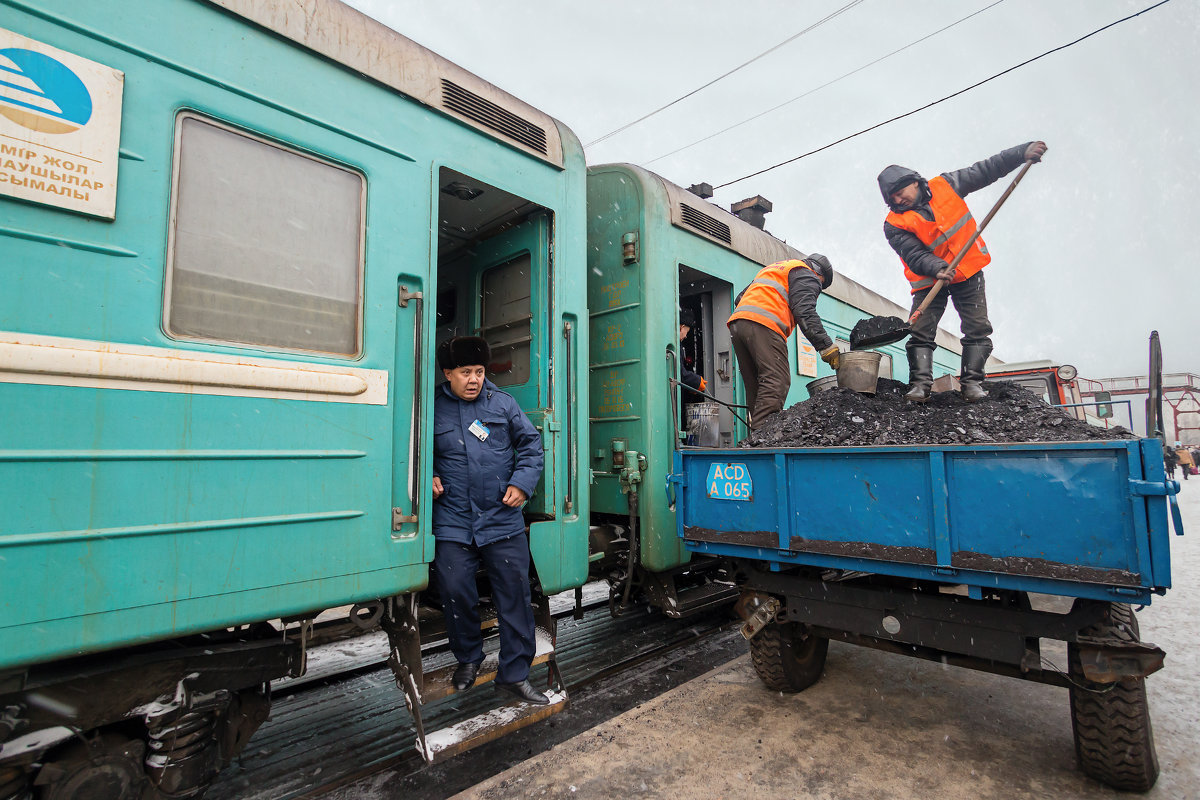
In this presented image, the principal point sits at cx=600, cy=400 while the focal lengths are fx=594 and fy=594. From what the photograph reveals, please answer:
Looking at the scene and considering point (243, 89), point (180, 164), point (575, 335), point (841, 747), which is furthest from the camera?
point (575, 335)

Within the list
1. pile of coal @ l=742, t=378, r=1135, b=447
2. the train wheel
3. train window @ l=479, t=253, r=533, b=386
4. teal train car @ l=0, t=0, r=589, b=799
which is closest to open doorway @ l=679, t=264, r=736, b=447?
pile of coal @ l=742, t=378, r=1135, b=447

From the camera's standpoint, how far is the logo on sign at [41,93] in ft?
5.49

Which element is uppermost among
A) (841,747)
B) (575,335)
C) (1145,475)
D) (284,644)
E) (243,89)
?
(243,89)

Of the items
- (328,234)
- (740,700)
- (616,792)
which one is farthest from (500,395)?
(740,700)

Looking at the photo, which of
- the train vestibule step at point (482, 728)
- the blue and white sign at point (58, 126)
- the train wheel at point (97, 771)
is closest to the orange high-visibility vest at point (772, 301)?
the train vestibule step at point (482, 728)

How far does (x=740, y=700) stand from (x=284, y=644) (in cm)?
243

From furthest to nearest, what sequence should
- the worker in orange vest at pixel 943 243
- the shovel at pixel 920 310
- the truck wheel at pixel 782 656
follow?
the worker in orange vest at pixel 943 243, the shovel at pixel 920 310, the truck wheel at pixel 782 656

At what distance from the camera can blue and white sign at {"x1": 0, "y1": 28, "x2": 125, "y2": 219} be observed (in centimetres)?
168

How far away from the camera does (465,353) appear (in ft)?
9.64

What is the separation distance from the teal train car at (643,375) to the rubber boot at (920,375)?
1.45 m

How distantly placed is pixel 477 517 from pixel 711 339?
306 cm

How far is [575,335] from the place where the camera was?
3.38m

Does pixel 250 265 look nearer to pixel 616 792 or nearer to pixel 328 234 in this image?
pixel 328 234

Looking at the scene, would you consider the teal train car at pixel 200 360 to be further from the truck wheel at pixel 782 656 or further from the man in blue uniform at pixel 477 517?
the truck wheel at pixel 782 656
